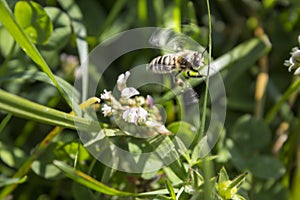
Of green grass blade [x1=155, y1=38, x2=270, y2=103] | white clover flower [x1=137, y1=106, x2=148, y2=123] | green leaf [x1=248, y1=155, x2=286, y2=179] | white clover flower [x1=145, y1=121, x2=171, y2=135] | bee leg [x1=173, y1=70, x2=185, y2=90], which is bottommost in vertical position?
green leaf [x1=248, y1=155, x2=286, y2=179]

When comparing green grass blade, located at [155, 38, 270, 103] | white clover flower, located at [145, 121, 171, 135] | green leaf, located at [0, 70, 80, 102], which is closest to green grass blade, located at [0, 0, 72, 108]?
green leaf, located at [0, 70, 80, 102]

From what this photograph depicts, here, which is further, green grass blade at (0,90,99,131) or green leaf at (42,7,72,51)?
green leaf at (42,7,72,51)

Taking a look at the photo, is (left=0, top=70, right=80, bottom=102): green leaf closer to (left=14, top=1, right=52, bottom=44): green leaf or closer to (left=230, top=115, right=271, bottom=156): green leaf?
(left=14, top=1, right=52, bottom=44): green leaf

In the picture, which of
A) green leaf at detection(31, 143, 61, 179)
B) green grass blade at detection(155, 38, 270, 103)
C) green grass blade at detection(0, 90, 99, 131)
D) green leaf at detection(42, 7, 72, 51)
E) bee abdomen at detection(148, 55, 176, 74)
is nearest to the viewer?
green grass blade at detection(0, 90, 99, 131)

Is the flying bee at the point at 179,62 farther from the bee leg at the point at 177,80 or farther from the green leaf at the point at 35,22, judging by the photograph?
the green leaf at the point at 35,22

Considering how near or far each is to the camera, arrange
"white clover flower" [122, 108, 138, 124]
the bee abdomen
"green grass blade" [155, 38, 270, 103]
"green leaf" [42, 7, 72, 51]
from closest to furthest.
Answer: "white clover flower" [122, 108, 138, 124]
the bee abdomen
"green leaf" [42, 7, 72, 51]
"green grass blade" [155, 38, 270, 103]

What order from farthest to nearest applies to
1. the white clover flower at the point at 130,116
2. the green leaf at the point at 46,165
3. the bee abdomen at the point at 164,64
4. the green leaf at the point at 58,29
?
the green leaf at the point at 58,29 → the green leaf at the point at 46,165 → the bee abdomen at the point at 164,64 → the white clover flower at the point at 130,116

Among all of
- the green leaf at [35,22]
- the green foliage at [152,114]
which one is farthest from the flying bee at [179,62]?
the green leaf at [35,22]

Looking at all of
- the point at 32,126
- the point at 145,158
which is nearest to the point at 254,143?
the point at 145,158
